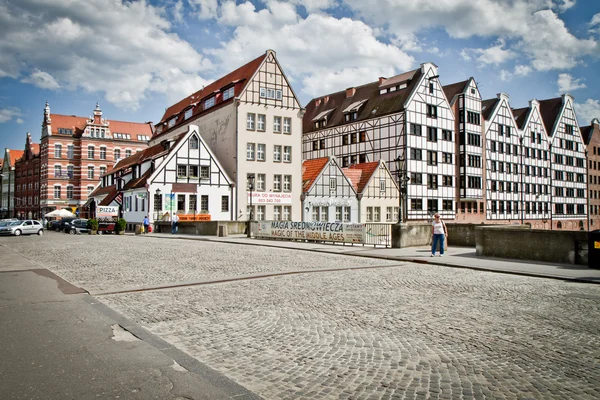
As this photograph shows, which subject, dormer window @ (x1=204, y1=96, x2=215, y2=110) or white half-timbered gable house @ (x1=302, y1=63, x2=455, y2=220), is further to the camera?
white half-timbered gable house @ (x1=302, y1=63, x2=455, y2=220)

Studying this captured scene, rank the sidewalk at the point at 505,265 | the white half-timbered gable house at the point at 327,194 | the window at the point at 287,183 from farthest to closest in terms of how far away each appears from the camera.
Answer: the white half-timbered gable house at the point at 327,194 < the window at the point at 287,183 < the sidewalk at the point at 505,265

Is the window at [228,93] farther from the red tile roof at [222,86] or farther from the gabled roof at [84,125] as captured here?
the gabled roof at [84,125]

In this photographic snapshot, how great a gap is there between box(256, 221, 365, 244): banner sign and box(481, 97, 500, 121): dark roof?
44754mm

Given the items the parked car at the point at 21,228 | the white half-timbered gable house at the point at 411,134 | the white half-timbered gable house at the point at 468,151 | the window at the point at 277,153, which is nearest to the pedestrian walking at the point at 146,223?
the parked car at the point at 21,228

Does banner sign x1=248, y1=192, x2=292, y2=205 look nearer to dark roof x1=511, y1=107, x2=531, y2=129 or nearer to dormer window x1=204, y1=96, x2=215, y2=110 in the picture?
dormer window x1=204, y1=96, x2=215, y2=110

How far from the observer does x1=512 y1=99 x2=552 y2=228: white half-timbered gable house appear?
67.8 meters

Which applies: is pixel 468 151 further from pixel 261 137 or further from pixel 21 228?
pixel 21 228

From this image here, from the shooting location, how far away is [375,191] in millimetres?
51812

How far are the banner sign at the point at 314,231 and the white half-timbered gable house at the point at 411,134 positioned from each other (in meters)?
26.0

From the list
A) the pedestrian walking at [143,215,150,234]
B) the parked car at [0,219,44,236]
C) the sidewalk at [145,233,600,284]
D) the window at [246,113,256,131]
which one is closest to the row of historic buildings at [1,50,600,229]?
the window at [246,113,256,131]

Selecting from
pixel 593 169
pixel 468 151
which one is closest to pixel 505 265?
pixel 468 151

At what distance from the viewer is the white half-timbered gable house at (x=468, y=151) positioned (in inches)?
2276

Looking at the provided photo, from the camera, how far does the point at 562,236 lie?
52.2ft

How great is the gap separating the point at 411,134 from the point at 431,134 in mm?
3679
